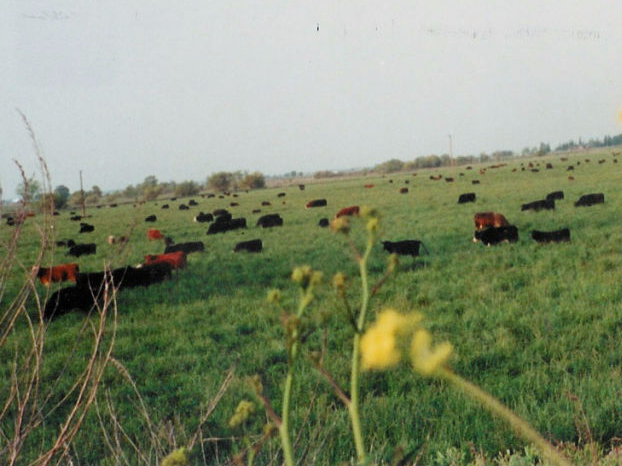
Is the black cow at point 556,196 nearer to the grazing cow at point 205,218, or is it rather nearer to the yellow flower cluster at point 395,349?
the grazing cow at point 205,218

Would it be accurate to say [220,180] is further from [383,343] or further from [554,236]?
[383,343]

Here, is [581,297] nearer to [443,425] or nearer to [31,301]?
[443,425]

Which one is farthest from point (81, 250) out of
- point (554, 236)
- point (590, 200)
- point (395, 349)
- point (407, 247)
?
point (395, 349)

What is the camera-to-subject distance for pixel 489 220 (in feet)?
34.7

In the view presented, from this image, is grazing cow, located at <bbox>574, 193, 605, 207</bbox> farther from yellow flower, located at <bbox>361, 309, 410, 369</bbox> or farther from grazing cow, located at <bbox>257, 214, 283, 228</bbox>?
yellow flower, located at <bbox>361, 309, 410, 369</bbox>

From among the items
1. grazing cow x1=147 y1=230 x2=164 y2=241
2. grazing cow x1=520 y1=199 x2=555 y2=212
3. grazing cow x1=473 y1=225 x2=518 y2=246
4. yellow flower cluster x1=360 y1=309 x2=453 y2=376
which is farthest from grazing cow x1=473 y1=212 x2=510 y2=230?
yellow flower cluster x1=360 y1=309 x2=453 y2=376

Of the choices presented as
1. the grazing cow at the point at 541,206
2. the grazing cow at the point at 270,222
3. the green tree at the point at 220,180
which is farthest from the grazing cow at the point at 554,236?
the green tree at the point at 220,180

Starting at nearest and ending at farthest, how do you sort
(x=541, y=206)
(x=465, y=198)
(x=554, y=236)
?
1. (x=554, y=236)
2. (x=541, y=206)
3. (x=465, y=198)

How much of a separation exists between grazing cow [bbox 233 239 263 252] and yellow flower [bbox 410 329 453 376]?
1021cm

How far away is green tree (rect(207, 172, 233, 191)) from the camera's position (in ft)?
215

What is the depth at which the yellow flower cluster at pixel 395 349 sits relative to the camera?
32 cm

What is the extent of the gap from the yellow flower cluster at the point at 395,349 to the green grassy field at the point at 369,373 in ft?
0.41

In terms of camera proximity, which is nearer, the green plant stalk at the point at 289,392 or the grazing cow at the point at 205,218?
the green plant stalk at the point at 289,392

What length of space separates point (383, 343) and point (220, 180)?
66568 mm
